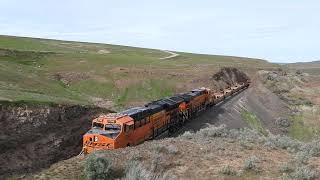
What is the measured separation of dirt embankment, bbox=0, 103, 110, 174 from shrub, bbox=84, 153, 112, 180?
38.9 ft

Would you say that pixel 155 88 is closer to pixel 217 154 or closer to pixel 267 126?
pixel 267 126

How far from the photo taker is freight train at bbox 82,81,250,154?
29828 millimetres

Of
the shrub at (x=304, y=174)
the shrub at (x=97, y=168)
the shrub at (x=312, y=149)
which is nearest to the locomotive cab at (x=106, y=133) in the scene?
the shrub at (x=97, y=168)

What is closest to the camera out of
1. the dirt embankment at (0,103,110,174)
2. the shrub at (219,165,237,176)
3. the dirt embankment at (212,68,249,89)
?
the shrub at (219,165,237,176)

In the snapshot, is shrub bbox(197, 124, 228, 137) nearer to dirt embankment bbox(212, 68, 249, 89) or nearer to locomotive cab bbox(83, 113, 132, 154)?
locomotive cab bbox(83, 113, 132, 154)

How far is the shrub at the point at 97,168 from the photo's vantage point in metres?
20.3

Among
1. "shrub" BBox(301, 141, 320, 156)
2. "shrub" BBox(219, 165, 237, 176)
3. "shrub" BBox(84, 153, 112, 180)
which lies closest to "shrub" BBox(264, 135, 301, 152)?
"shrub" BBox(301, 141, 320, 156)

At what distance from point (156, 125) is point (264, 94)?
158ft

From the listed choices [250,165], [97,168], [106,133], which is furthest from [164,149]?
[106,133]

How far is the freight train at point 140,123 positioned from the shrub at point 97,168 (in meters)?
8.41

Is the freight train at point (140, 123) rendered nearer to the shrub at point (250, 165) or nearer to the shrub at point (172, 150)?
the shrub at point (172, 150)

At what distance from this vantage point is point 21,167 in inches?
1250

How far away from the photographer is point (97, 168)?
20.4 meters

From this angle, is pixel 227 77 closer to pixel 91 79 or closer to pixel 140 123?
pixel 91 79
